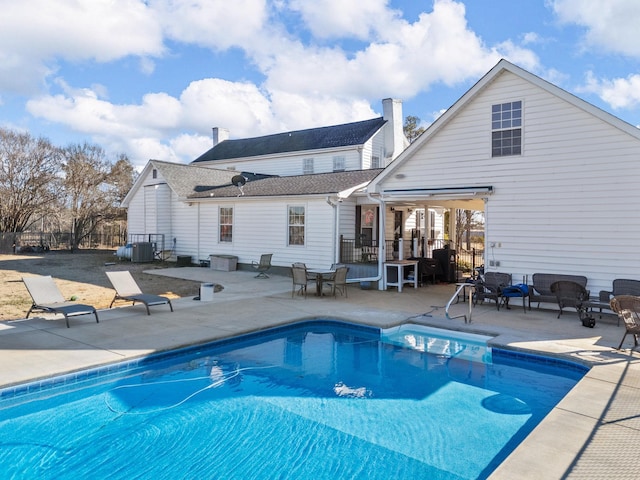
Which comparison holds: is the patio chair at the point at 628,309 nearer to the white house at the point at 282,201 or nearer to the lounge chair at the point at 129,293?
the white house at the point at 282,201

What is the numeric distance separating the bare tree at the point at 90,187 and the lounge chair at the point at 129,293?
21.4m

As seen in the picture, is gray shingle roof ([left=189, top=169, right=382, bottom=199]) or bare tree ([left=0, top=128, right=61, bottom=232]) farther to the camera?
bare tree ([left=0, top=128, right=61, bottom=232])

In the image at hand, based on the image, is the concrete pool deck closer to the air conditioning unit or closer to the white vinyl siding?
the white vinyl siding

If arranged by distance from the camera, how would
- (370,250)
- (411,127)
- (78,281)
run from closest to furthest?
(78,281), (370,250), (411,127)

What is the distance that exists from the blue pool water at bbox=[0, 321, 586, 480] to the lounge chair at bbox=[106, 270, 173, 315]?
8.61 ft

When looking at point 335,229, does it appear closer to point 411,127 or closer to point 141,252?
point 141,252

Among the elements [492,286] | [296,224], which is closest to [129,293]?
[296,224]

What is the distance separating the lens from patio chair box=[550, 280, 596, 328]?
945 cm

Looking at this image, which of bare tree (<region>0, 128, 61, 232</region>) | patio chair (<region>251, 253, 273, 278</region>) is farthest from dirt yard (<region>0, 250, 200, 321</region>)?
bare tree (<region>0, 128, 61, 232</region>)

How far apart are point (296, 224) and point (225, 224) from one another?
4360 millimetres

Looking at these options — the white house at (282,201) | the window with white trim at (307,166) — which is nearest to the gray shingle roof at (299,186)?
the white house at (282,201)

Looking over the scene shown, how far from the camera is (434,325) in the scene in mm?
9188

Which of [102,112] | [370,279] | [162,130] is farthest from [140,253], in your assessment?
[162,130]

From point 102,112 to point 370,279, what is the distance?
31508 mm
